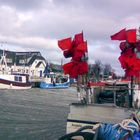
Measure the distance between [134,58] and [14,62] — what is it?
422 ft

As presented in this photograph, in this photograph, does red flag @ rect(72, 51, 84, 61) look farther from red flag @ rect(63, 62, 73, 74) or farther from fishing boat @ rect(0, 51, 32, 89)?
fishing boat @ rect(0, 51, 32, 89)

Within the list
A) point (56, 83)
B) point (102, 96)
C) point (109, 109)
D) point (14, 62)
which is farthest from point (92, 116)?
point (14, 62)

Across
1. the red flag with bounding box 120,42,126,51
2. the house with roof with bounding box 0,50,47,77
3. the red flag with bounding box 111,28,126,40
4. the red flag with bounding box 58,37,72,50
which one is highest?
the house with roof with bounding box 0,50,47,77

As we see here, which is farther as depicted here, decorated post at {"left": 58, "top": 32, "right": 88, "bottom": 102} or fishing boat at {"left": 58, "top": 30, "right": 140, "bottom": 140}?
decorated post at {"left": 58, "top": 32, "right": 88, "bottom": 102}

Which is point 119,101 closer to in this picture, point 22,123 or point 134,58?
point 134,58

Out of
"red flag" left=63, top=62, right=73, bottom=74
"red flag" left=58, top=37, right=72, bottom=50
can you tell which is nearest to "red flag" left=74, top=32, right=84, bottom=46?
"red flag" left=58, top=37, right=72, bottom=50

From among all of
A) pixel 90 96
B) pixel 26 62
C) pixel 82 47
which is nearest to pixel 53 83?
pixel 26 62


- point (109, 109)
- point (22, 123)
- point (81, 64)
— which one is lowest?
point (22, 123)

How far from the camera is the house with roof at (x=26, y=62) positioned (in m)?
135

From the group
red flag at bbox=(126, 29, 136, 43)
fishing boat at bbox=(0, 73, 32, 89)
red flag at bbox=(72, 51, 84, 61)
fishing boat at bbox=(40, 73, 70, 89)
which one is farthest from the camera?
fishing boat at bbox=(40, 73, 70, 89)

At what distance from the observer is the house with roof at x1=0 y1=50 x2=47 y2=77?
5305 inches

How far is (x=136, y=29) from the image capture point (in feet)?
37.9

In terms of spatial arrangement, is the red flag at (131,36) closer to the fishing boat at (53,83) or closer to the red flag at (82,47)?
the red flag at (82,47)

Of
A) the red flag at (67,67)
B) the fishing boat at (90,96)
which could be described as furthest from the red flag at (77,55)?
the red flag at (67,67)
